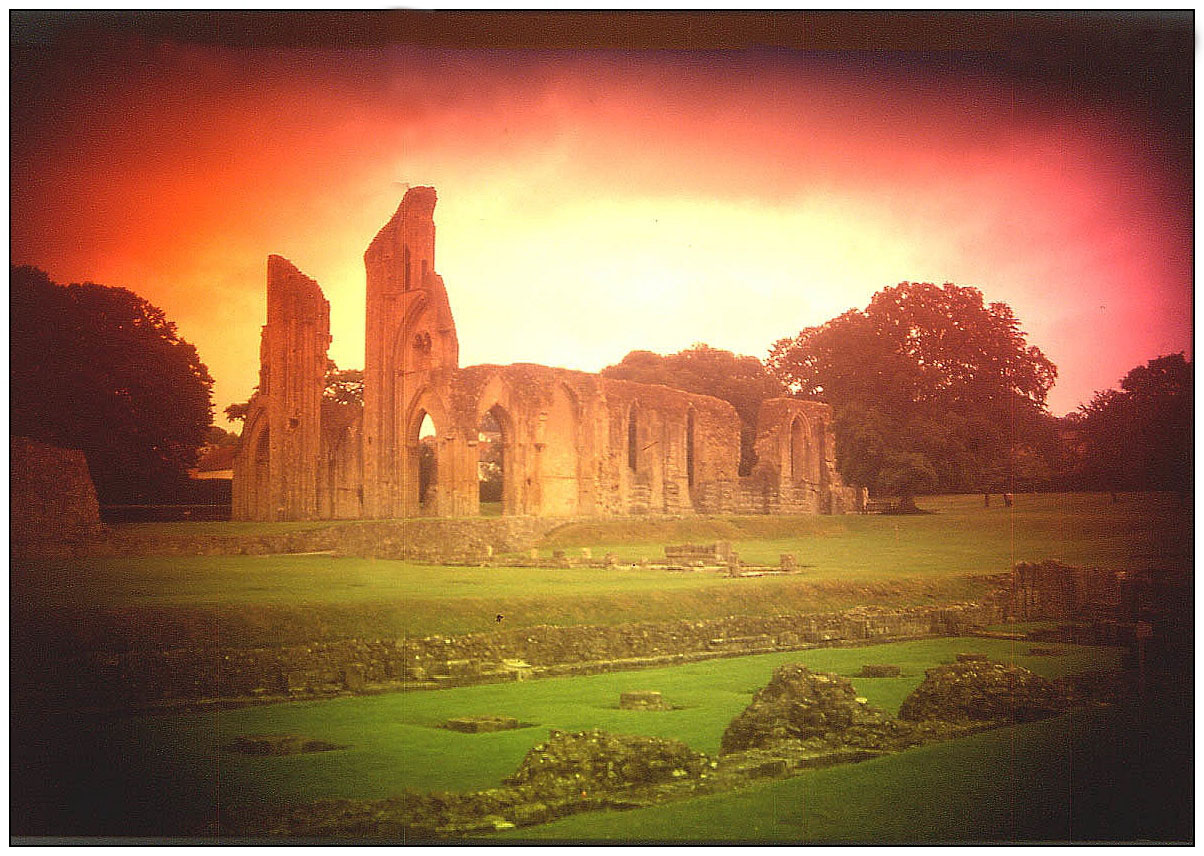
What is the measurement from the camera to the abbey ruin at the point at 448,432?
468 inches

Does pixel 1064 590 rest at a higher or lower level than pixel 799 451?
lower

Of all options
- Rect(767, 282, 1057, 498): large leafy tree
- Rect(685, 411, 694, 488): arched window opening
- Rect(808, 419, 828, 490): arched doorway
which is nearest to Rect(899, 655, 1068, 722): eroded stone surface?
Rect(767, 282, 1057, 498): large leafy tree

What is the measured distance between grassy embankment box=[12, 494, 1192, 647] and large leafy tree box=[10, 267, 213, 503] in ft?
2.50

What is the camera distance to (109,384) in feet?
35.8

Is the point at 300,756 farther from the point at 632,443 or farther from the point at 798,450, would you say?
the point at 632,443

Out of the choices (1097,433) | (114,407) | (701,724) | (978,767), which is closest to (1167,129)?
(1097,433)

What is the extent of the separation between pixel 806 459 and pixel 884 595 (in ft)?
6.93

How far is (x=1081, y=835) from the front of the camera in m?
9.16

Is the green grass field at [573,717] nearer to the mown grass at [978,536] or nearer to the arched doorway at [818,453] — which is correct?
the mown grass at [978,536]

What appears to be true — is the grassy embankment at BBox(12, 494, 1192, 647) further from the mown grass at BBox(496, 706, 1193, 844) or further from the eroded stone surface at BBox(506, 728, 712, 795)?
the eroded stone surface at BBox(506, 728, 712, 795)

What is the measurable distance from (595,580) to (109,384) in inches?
217

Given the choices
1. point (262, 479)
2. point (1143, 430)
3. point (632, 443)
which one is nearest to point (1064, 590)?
point (1143, 430)

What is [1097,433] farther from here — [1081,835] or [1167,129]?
[1081,835]

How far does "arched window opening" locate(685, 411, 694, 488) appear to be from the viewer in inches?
622
